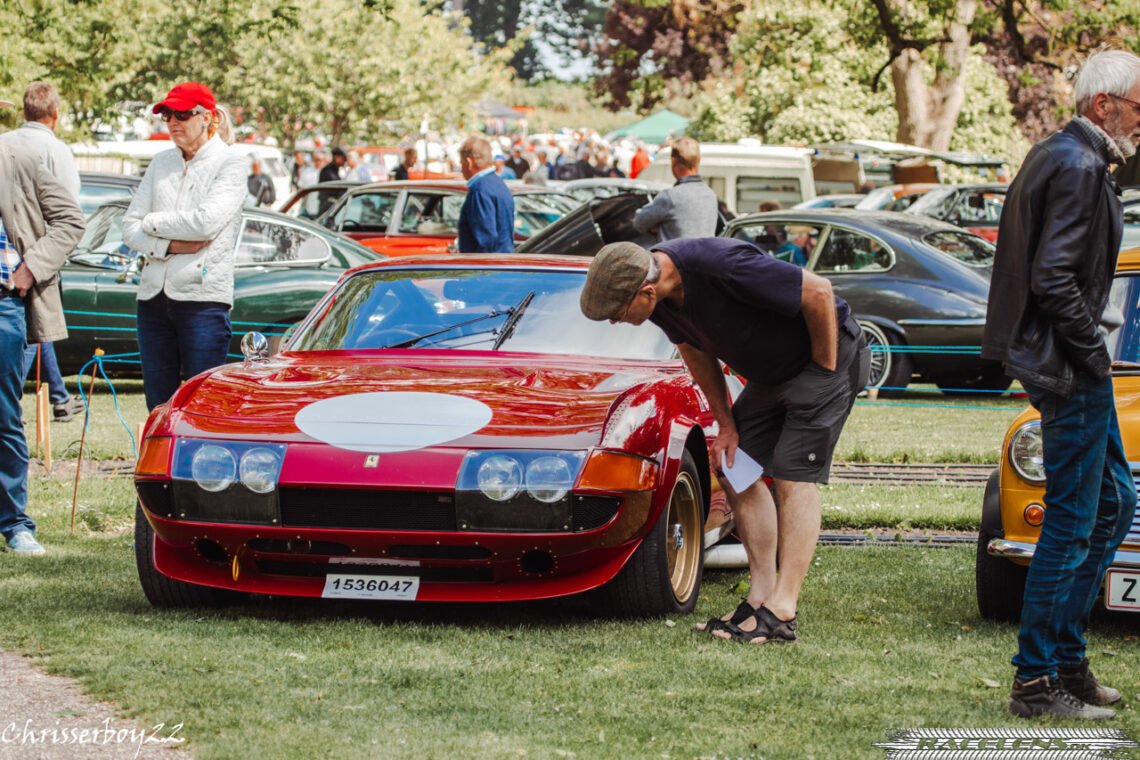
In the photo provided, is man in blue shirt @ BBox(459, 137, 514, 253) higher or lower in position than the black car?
higher

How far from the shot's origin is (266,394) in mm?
6090

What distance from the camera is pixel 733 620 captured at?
5801mm

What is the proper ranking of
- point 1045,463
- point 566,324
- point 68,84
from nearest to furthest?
point 1045,463, point 566,324, point 68,84

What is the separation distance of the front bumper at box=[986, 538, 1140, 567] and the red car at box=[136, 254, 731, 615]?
3.51 feet

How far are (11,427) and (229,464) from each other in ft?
6.37

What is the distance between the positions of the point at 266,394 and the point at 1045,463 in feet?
8.92

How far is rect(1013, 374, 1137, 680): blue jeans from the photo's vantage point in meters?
4.70

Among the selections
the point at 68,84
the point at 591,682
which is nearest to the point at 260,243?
the point at 591,682

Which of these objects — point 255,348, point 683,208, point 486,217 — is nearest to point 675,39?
point 683,208

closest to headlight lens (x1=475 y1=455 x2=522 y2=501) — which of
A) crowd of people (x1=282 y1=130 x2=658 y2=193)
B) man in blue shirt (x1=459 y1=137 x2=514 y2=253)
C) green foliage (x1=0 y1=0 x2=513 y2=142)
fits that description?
man in blue shirt (x1=459 y1=137 x2=514 y2=253)

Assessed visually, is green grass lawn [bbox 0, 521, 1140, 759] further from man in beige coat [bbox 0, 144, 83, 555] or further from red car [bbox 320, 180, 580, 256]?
red car [bbox 320, 180, 580, 256]

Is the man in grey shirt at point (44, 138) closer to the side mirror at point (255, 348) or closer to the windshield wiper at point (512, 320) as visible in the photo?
the side mirror at point (255, 348)

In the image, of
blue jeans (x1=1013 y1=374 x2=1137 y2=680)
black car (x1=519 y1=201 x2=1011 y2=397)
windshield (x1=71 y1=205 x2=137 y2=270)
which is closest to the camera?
blue jeans (x1=1013 y1=374 x2=1137 y2=680)

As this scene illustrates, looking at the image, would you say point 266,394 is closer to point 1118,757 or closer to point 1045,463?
point 1045,463
